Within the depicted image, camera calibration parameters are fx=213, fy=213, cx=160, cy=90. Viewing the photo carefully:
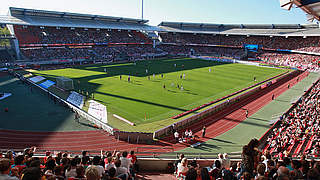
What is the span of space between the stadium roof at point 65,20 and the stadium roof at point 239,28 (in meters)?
16.4

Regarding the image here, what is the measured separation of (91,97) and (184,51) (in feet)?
213

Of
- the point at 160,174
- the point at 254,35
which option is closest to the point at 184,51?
the point at 254,35

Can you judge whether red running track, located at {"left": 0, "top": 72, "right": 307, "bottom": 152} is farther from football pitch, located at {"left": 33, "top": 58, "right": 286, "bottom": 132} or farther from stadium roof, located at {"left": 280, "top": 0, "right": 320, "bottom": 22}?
stadium roof, located at {"left": 280, "top": 0, "right": 320, "bottom": 22}

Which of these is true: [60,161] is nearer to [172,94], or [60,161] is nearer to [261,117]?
[261,117]

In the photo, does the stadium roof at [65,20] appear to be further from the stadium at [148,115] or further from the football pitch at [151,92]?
the football pitch at [151,92]

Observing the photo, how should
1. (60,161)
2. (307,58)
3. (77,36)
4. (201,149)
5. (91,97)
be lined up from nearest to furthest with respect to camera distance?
1. (60,161)
2. (201,149)
3. (91,97)
4. (307,58)
5. (77,36)

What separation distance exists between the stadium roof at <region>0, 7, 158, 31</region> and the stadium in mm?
567

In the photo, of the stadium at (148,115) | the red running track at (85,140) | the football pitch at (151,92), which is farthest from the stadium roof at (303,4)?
the football pitch at (151,92)

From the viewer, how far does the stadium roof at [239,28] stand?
7501cm

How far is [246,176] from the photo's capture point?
16.0ft

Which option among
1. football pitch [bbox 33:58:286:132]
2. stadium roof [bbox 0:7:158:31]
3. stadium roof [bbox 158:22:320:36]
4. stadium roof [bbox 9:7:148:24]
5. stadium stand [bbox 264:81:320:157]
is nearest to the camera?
stadium stand [bbox 264:81:320:157]

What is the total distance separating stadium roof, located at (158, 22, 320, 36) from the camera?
75012 millimetres

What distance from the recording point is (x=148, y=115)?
2316cm

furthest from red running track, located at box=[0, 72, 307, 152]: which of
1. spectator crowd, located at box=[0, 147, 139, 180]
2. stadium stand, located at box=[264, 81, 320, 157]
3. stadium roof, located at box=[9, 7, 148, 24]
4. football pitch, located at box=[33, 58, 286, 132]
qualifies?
stadium roof, located at box=[9, 7, 148, 24]
